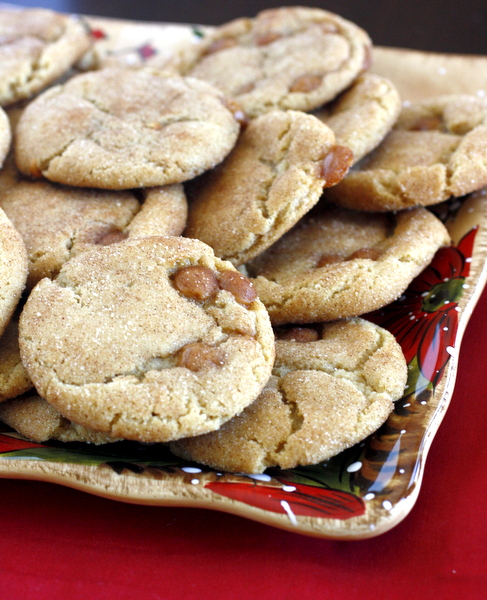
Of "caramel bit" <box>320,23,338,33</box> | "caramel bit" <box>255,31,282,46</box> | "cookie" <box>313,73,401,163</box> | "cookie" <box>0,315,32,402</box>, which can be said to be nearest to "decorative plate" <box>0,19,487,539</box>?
"cookie" <box>0,315,32,402</box>

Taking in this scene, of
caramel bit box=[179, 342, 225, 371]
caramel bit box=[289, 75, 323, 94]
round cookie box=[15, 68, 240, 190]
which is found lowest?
caramel bit box=[179, 342, 225, 371]

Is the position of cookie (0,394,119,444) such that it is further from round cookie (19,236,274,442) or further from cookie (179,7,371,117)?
cookie (179,7,371,117)

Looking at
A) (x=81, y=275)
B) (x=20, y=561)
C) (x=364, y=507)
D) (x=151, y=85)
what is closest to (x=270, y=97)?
(x=151, y=85)

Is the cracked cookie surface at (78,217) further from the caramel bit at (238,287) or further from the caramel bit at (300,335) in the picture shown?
the caramel bit at (300,335)

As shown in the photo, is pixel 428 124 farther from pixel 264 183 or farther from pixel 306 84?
pixel 264 183

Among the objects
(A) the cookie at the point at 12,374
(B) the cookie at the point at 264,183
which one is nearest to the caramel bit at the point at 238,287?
(B) the cookie at the point at 264,183

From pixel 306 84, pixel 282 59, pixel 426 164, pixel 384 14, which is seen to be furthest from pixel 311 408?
pixel 384 14

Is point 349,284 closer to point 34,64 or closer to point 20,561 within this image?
point 20,561
